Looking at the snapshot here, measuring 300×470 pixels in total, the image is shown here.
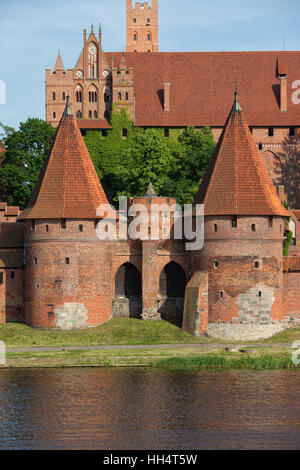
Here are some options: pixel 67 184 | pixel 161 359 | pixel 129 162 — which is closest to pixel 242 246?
pixel 161 359

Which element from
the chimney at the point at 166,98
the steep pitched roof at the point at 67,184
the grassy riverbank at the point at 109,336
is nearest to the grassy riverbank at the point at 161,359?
the grassy riverbank at the point at 109,336

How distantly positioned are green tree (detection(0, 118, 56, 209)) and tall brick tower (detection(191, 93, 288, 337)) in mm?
21690

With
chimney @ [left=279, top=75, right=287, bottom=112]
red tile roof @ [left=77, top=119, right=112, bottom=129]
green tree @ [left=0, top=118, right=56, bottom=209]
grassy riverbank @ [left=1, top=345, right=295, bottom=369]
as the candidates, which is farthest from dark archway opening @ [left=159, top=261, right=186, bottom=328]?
chimney @ [left=279, top=75, right=287, bottom=112]

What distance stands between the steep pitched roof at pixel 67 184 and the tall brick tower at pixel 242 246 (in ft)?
20.3

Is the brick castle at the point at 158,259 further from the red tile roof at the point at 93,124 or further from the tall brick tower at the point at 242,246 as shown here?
the red tile roof at the point at 93,124

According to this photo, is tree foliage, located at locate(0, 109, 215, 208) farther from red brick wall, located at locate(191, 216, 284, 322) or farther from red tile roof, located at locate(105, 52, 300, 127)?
red brick wall, located at locate(191, 216, 284, 322)

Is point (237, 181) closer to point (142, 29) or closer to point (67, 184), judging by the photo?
point (67, 184)

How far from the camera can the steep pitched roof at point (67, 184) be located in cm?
4622

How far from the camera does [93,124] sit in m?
72.7

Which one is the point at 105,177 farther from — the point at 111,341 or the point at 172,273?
the point at 111,341
